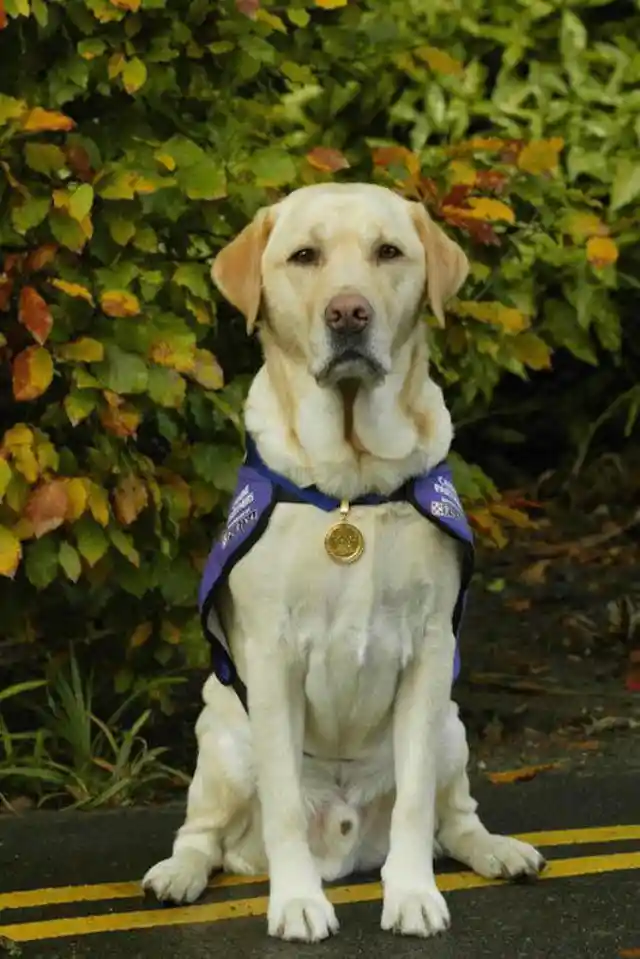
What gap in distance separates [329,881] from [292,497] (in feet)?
3.15

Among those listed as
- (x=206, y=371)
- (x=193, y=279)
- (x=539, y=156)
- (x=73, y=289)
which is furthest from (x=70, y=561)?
(x=539, y=156)

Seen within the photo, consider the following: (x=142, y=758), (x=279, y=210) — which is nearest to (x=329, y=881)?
(x=142, y=758)

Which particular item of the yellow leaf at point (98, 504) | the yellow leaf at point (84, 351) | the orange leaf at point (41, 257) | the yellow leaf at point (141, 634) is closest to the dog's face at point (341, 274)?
the yellow leaf at point (84, 351)

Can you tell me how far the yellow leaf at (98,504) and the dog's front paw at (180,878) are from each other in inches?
39.5

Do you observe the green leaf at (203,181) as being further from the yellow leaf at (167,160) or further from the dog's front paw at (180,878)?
the dog's front paw at (180,878)

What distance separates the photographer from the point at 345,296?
3234 millimetres

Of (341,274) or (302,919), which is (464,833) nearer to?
(302,919)

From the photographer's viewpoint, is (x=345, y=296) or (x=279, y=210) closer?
(x=345, y=296)

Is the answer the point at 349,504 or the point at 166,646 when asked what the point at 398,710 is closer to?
the point at 349,504

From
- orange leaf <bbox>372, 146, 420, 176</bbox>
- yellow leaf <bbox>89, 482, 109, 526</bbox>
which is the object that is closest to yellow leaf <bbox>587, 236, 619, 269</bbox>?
orange leaf <bbox>372, 146, 420, 176</bbox>

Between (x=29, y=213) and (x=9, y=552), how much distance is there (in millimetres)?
924

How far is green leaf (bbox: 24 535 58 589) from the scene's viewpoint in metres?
4.27

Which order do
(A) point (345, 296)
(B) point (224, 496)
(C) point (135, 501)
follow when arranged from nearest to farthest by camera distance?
(A) point (345, 296) → (C) point (135, 501) → (B) point (224, 496)

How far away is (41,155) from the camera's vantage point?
4.18m
